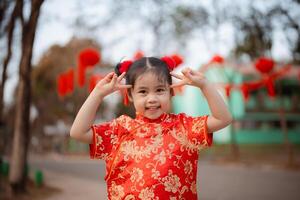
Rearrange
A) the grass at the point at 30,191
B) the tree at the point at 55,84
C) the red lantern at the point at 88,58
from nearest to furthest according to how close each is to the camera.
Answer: the grass at the point at 30,191 < the red lantern at the point at 88,58 < the tree at the point at 55,84

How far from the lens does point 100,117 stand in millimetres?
38406

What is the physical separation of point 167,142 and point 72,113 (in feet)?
112

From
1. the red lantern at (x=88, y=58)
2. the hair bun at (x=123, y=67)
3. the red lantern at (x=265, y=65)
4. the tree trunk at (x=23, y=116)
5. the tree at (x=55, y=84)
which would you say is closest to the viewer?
the hair bun at (x=123, y=67)

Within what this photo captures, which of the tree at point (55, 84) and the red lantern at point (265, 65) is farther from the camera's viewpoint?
the tree at point (55, 84)

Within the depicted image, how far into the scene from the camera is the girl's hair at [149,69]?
236 centimetres

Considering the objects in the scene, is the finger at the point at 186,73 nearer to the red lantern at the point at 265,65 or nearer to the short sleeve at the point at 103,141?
the short sleeve at the point at 103,141

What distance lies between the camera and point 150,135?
2.36m

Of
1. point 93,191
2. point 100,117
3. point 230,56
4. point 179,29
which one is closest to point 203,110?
point 100,117

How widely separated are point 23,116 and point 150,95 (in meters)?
6.44

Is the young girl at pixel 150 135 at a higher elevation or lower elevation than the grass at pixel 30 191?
higher

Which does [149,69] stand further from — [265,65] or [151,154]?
[265,65]

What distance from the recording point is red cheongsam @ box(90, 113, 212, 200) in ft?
7.41

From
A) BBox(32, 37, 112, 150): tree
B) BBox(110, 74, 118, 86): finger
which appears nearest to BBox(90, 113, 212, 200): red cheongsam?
BBox(110, 74, 118, 86): finger

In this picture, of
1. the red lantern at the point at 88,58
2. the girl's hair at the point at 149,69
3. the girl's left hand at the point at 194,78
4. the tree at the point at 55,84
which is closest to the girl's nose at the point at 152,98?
the girl's hair at the point at 149,69
